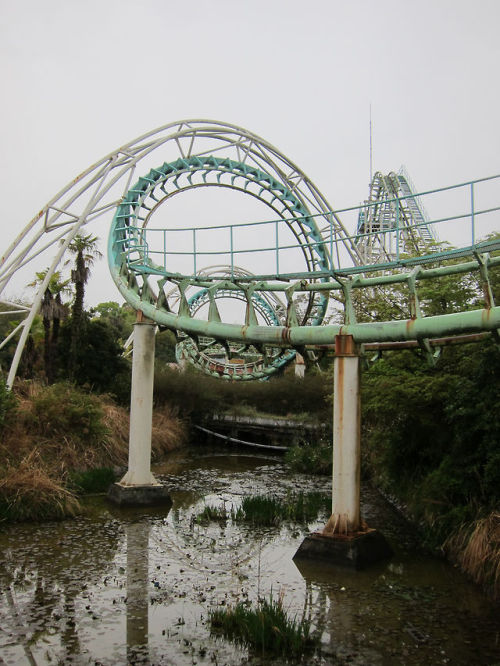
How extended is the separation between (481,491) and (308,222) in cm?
1144

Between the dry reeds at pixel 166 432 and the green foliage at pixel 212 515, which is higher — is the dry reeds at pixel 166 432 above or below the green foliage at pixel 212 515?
above

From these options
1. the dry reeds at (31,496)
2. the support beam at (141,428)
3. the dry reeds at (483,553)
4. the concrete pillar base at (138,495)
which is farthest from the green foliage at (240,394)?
the dry reeds at (483,553)

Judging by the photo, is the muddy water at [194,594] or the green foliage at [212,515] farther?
the green foliage at [212,515]

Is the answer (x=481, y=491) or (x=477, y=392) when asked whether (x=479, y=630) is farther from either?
(x=477, y=392)

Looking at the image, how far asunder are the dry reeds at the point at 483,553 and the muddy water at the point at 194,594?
227mm

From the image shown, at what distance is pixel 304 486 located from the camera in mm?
16828

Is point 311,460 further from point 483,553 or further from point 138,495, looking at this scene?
point 483,553

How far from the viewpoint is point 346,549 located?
9.45 m

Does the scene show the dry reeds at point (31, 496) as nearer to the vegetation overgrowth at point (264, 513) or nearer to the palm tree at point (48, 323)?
the vegetation overgrowth at point (264, 513)

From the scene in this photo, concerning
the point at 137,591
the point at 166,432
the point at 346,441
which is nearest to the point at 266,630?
the point at 137,591

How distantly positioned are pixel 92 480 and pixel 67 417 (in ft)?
6.86

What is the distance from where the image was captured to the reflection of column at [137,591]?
22.1 feet

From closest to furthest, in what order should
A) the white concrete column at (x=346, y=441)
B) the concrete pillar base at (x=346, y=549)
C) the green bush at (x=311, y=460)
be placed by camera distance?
the concrete pillar base at (x=346, y=549)
the white concrete column at (x=346, y=441)
the green bush at (x=311, y=460)

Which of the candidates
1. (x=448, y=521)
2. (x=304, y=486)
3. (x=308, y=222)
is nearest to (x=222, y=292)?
(x=308, y=222)
